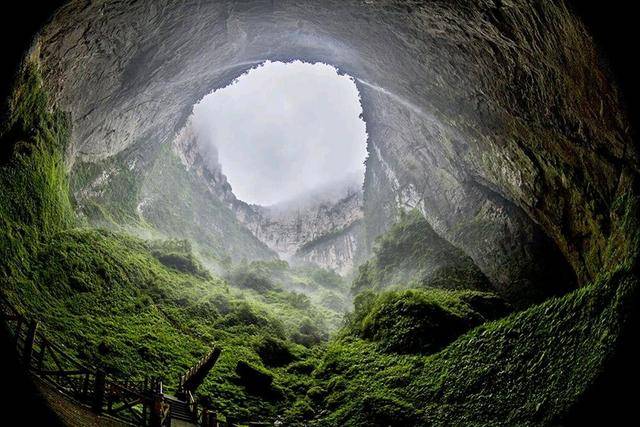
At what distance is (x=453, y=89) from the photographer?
543 inches

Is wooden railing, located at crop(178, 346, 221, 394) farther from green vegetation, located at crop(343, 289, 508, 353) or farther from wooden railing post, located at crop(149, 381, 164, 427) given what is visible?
green vegetation, located at crop(343, 289, 508, 353)

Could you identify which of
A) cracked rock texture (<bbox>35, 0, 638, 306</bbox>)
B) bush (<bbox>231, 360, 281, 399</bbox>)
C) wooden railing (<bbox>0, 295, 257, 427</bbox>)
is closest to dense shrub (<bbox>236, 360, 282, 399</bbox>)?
bush (<bbox>231, 360, 281, 399</bbox>)

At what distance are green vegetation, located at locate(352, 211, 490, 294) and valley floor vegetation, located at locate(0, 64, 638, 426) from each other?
0.16 metres

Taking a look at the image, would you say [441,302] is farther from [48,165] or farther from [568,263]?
[48,165]

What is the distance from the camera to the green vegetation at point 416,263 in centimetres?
1881

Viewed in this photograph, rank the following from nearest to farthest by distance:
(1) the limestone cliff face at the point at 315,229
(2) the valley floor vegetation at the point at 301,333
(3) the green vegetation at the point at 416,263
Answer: (2) the valley floor vegetation at the point at 301,333 → (3) the green vegetation at the point at 416,263 → (1) the limestone cliff face at the point at 315,229

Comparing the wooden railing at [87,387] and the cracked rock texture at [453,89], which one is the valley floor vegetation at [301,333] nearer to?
the cracked rock texture at [453,89]

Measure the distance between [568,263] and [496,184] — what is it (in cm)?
430

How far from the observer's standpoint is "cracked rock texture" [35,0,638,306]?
892 centimetres

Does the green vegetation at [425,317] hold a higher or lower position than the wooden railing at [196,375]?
higher

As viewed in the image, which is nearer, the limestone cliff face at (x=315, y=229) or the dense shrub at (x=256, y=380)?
the dense shrub at (x=256, y=380)

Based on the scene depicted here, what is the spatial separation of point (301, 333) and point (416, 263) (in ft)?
27.9

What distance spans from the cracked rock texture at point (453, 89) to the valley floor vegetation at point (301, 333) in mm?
1508

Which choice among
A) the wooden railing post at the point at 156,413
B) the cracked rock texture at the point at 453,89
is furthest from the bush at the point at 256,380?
the cracked rock texture at the point at 453,89
